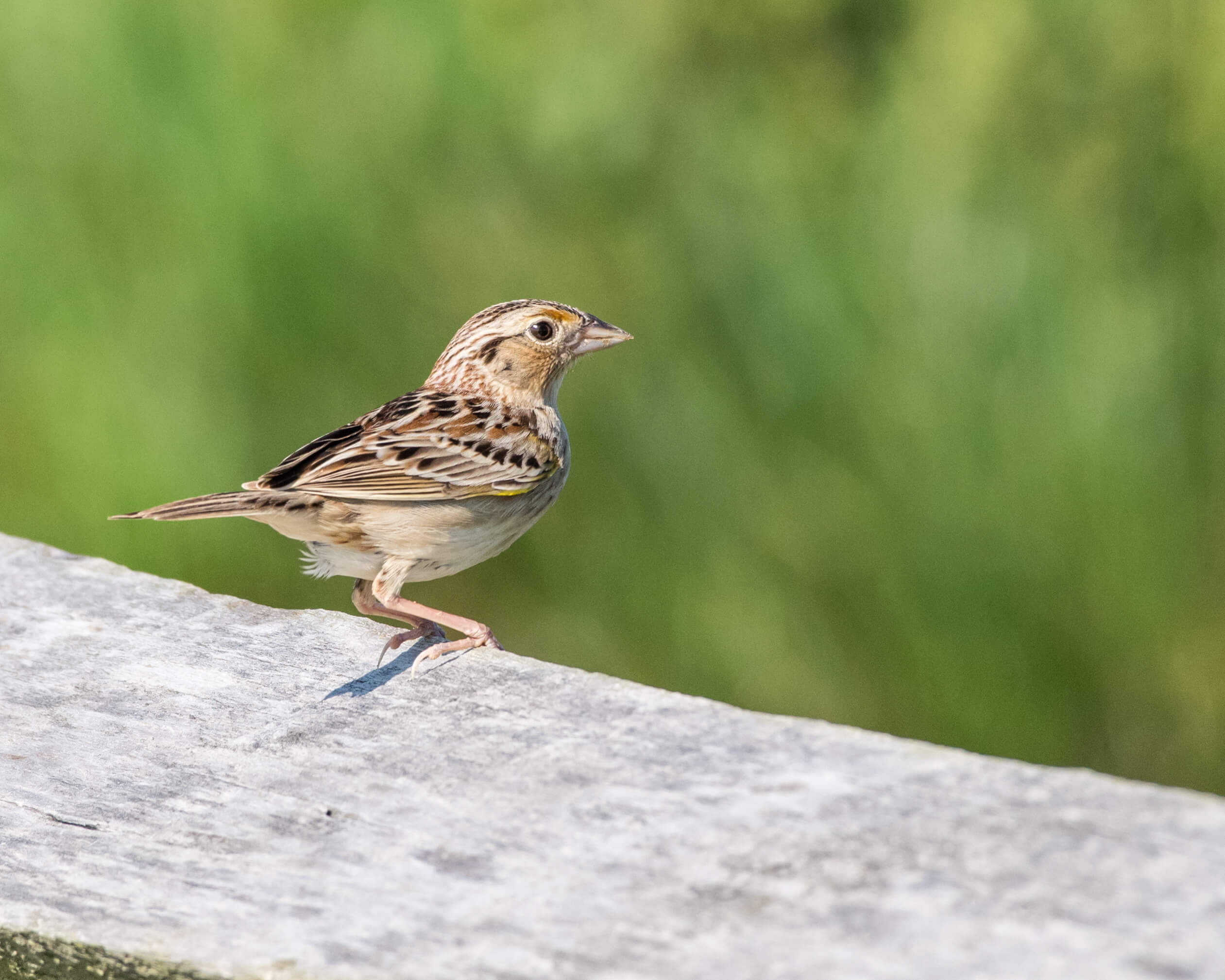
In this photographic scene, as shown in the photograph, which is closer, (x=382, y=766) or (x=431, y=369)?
(x=382, y=766)

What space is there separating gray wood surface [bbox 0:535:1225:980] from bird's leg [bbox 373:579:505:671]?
7 cm

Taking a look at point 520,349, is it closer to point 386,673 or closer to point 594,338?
point 594,338

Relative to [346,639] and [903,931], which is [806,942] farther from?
[346,639]

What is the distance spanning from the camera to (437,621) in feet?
9.60

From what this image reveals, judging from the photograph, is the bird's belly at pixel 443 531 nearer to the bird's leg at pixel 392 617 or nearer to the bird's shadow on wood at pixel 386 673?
the bird's leg at pixel 392 617

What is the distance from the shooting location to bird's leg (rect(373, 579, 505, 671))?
8.46ft

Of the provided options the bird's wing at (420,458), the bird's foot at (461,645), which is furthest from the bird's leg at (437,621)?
the bird's wing at (420,458)

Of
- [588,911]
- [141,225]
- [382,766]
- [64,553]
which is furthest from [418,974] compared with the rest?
[141,225]

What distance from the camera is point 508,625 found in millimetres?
4031

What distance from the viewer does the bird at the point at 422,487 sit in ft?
10.1

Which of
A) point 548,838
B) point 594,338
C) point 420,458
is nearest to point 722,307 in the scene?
point 594,338

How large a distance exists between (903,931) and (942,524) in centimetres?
210

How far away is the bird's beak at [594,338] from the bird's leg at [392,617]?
0.73 m

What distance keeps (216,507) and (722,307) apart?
1482 mm
